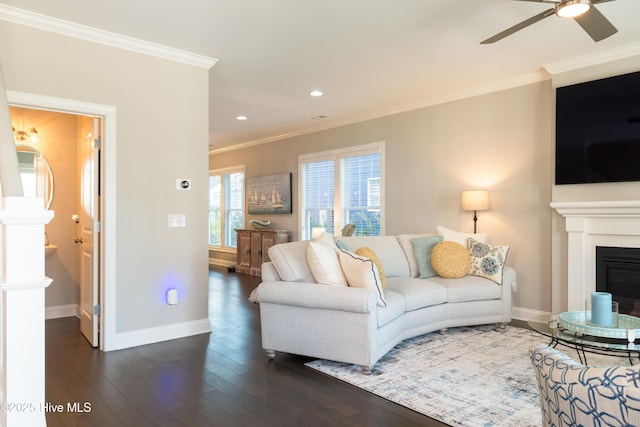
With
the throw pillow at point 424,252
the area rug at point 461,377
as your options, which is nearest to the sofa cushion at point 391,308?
the area rug at point 461,377

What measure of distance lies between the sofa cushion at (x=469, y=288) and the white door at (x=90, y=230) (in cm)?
306

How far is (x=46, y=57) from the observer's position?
131 inches

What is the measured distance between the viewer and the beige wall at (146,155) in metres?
3.41

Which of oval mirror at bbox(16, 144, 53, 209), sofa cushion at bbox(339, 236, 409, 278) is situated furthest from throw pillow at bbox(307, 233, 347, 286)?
oval mirror at bbox(16, 144, 53, 209)

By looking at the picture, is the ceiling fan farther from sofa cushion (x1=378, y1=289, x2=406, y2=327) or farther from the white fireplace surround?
sofa cushion (x1=378, y1=289, x2=406, y2=327)

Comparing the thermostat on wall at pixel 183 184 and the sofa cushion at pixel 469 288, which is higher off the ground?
the thermostat on wall at pixel 183 184

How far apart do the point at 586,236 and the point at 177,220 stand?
3.95 meters

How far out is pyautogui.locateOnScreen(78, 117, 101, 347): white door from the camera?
372 centimetres

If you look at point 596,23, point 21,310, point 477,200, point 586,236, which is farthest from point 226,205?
point 21,310

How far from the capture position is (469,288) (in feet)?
13.4

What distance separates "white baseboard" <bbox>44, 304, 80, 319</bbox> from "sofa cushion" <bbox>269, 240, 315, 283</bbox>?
291cm

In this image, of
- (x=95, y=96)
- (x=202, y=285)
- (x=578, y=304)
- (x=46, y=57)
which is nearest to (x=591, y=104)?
(x=578, y=304)

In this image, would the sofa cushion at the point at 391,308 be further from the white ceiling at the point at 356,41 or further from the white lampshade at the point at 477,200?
the white ceiling at the point at 356,41

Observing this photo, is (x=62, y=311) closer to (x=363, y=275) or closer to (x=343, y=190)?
(x=363, y=275)
